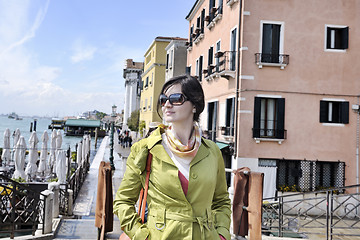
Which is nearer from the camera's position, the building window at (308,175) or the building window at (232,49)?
the building window at (308,175)

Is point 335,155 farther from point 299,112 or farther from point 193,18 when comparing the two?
point 193,18

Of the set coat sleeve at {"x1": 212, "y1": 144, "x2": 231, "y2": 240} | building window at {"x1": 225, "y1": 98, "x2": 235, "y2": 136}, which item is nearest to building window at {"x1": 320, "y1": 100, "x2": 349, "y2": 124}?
building window at {"x1": 225, "y1": 98, "x2": 235, "y2": 136}

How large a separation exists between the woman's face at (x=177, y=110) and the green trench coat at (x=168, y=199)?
0.56 ft

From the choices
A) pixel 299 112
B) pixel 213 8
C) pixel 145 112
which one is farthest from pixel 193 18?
pixel 145 112

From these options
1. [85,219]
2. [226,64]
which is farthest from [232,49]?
[85,219]

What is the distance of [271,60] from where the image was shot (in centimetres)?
1284

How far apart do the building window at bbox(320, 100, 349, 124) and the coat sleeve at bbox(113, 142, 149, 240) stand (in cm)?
1209

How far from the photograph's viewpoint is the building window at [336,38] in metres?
13.0

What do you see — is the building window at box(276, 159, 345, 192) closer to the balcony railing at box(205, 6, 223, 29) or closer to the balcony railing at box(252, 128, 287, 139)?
the balcony railing at box(252, 128, 287, 139)

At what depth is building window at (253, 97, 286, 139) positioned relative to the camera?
41.3 ft

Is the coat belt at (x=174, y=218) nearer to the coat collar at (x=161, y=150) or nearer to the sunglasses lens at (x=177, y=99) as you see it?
the coat collar at (x=161, y=150)

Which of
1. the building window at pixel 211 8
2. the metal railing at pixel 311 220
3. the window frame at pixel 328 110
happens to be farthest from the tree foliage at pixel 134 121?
the metal railing at pixel 311 220

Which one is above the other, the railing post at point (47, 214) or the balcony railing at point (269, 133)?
the balcony railing at point (269, 133)

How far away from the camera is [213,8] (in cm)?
1603
